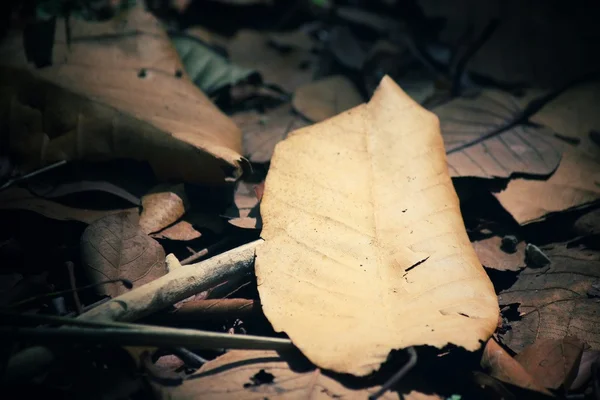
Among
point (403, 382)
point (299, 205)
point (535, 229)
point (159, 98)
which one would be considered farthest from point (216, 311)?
point (535, 229)

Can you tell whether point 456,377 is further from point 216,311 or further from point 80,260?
point 80,260

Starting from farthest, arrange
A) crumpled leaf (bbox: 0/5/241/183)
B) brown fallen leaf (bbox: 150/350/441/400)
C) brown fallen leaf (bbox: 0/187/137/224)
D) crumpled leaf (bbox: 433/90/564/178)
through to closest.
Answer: crumpled leaf (bbox: 433/90/564/178)
crumpled leaf (bbox: 0/5/241/183)
brown fallen leaf (bbox: 0/187/137/224)
brown fallen leaf (bbox: 150/350/441/400)

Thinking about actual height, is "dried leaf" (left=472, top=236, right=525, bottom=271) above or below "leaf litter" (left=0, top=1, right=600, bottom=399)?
below

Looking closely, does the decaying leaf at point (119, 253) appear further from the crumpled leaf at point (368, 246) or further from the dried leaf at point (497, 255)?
the dried leaf at point (497, 255)

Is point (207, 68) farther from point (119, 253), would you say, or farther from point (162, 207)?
point (119, 253)

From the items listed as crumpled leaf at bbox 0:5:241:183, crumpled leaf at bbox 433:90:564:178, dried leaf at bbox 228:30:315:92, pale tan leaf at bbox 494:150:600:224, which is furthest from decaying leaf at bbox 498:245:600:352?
dried leaf at bbox 228:30:315:92

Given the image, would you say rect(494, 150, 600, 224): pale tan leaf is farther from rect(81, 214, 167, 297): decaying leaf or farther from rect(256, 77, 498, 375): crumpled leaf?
rect(81, 214, 167, 297): decaying leaf
